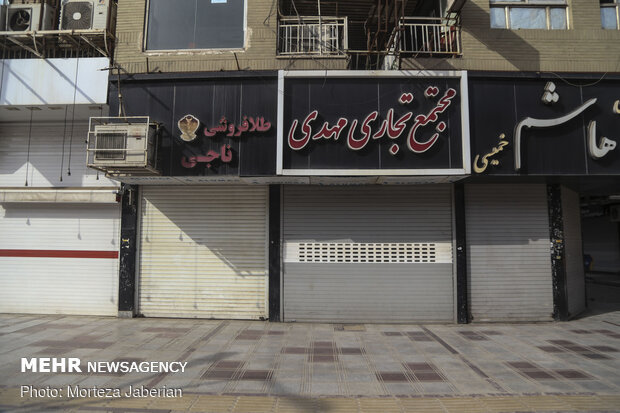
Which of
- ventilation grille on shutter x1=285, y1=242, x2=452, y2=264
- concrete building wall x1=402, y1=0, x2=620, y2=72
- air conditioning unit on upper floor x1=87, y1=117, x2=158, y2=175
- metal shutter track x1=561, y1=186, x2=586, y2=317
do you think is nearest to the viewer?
air conditioning unit on upper floor x1=87, y1=117, x2=158, y2=175

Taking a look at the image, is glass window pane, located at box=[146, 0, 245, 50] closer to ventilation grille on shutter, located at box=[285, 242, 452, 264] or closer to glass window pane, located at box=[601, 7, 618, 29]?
ventilation grille on shutter, located at box=[285, 242, 452, 264]

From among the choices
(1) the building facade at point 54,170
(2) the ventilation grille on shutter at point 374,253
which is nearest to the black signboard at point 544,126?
(2) the ventilation grille on shutter at point 374,253

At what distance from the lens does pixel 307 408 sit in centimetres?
499

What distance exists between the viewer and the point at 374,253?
32.3ft

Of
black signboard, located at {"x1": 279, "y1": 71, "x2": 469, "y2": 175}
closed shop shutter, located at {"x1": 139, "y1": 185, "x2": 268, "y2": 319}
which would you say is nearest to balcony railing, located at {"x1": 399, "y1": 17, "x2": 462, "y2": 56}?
black signboard, located at {"x1": 279, "y1": 71, "x2": 469, "y2": 175}

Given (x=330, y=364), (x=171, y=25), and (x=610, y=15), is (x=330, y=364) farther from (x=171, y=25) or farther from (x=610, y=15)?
(x=610, y=15)

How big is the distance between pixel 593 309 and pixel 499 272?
15.8 feet

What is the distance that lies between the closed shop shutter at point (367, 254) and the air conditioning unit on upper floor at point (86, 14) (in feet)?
25.1

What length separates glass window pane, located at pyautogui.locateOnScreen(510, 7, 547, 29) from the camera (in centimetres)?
1002

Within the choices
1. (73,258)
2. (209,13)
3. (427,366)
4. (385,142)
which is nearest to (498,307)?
(427,366)

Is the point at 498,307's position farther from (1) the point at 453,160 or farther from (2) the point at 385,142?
(2) the point at 385,142

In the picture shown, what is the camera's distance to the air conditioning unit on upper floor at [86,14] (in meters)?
10.4

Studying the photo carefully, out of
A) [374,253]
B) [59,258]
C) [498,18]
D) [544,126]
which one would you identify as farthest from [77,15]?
[544,126]

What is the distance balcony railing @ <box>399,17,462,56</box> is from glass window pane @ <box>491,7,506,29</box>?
118 cm
